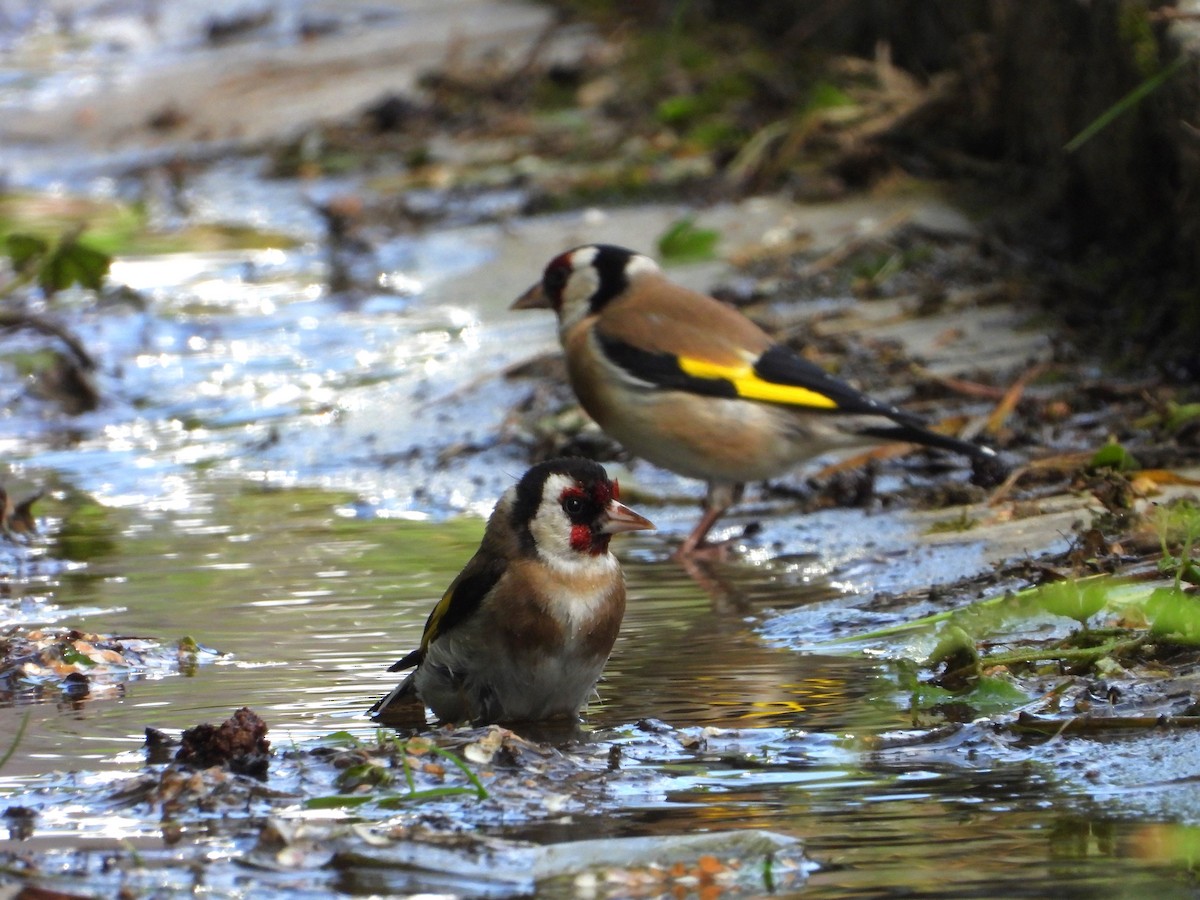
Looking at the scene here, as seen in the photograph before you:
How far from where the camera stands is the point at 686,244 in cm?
944

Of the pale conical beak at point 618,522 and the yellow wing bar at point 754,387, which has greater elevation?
the pale conical beak at point 618,522

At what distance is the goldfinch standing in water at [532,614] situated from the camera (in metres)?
4.33

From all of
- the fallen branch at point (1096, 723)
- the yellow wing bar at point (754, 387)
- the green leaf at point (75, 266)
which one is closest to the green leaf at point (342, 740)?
the fallen branch at point (1096, 723)

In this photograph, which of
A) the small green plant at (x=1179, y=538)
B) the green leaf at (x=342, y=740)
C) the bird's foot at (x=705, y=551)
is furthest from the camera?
the bird's foot at (x=705, y=551)

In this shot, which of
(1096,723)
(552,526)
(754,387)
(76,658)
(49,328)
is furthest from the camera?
(49,328)

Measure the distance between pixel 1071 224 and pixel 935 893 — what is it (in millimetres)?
6426

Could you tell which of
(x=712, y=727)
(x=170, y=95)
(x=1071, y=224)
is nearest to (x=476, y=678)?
(x=712, y=727)

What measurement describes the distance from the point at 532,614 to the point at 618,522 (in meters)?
0.32

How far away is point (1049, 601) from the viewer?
4.06 metres

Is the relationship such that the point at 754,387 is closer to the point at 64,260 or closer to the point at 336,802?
the point at 64,260

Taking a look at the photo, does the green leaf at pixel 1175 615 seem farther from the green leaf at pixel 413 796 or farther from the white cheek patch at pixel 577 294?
the white cheek patch at pixel 577 294

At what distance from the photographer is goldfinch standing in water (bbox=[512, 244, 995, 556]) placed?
21.9 ft

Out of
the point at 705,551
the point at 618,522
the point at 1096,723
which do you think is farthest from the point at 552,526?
the point at 705,551

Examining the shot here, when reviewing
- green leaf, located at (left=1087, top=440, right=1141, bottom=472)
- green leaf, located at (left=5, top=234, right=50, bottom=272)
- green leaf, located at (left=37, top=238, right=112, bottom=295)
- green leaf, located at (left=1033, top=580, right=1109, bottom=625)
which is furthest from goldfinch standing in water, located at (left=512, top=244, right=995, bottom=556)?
green leaf, located at (left=1033, top=580, right=1109, bottom=625)
